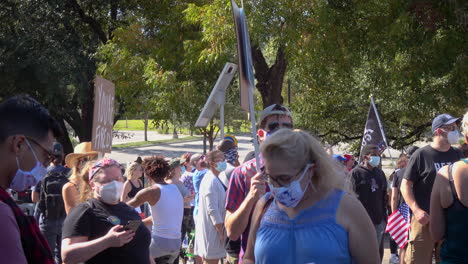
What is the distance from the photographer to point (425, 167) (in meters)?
6.52

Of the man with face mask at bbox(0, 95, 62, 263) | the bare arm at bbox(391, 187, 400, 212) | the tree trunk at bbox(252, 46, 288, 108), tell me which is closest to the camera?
the man with face mask at bbox(0, 95, 62, 263)

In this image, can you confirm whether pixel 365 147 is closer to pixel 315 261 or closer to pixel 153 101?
pixel 153 101

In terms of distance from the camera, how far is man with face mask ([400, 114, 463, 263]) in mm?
6355

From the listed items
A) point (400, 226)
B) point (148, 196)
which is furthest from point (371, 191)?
point (148, 196)

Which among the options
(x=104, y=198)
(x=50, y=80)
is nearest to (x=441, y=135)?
(x=104, y=198)

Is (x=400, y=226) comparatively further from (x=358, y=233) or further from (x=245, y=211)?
(x=358, y=233)

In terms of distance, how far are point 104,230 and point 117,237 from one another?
216 mm

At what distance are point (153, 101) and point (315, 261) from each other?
34.5 feet

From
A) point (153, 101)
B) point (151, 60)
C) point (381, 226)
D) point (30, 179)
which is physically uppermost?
point (151, 60)

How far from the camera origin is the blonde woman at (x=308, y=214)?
9.86 ft

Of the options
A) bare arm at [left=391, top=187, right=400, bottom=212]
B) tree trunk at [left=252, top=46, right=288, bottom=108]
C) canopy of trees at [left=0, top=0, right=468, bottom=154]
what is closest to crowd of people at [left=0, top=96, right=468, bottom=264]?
bare arm at [left=391, top=187, right=400, bottom=212]

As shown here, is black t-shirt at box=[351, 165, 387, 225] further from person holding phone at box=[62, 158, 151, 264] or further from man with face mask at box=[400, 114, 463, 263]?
person holding phone at box=[62, 158, 151, 264]

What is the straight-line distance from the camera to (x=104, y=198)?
14.6ft

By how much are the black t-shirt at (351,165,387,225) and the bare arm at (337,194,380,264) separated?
6046 millimetres
